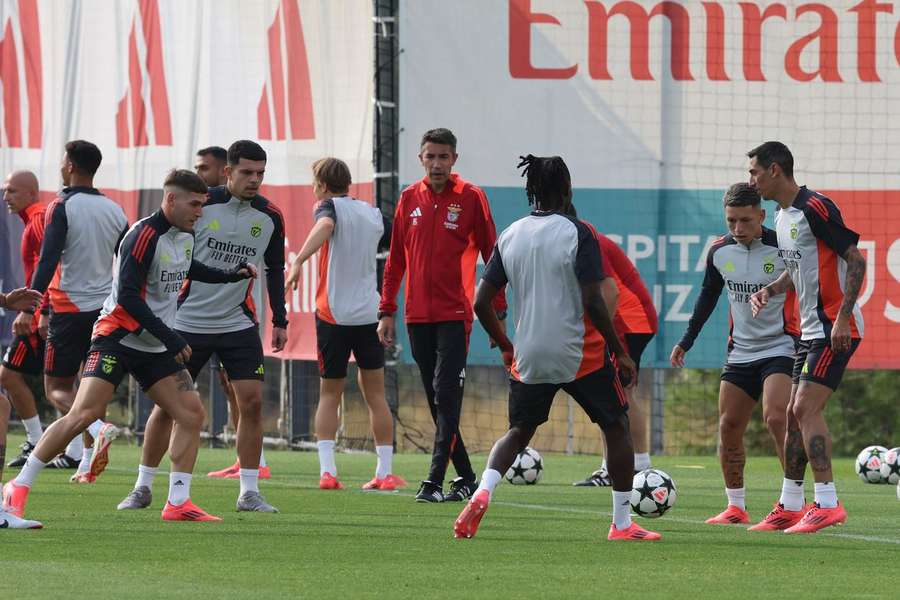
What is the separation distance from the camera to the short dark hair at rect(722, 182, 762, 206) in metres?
9.84

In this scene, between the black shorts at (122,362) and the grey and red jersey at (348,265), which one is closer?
the black shorts at (122,362)

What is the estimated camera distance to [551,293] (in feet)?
27.5

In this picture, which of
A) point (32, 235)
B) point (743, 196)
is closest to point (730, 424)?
point (743, 196)

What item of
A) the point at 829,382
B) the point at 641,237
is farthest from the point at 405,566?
the point at 641,237

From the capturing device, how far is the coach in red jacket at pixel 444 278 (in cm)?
1106

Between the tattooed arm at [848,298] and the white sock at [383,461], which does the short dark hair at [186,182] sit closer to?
the tattooed arm at [848,298]

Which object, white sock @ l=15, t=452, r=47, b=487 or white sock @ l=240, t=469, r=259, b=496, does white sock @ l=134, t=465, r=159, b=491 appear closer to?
white sock @ l=240, t=469, r=259, b=496

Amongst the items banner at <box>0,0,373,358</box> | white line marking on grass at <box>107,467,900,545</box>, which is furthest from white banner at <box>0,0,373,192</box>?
white line marking on grass at <box>107,467,900,545</box>

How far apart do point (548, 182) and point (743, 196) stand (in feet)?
6.15

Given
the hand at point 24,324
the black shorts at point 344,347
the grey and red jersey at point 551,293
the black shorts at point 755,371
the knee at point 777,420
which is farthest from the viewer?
the black shorts at point 344,347

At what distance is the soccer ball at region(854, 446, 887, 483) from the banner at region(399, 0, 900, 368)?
3.17 m

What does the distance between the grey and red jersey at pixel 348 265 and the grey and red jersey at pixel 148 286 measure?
9.56 feet

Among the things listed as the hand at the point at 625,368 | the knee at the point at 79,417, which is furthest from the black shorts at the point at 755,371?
the knee at the point at 79,417

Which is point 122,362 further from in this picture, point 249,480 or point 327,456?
point 327,456
